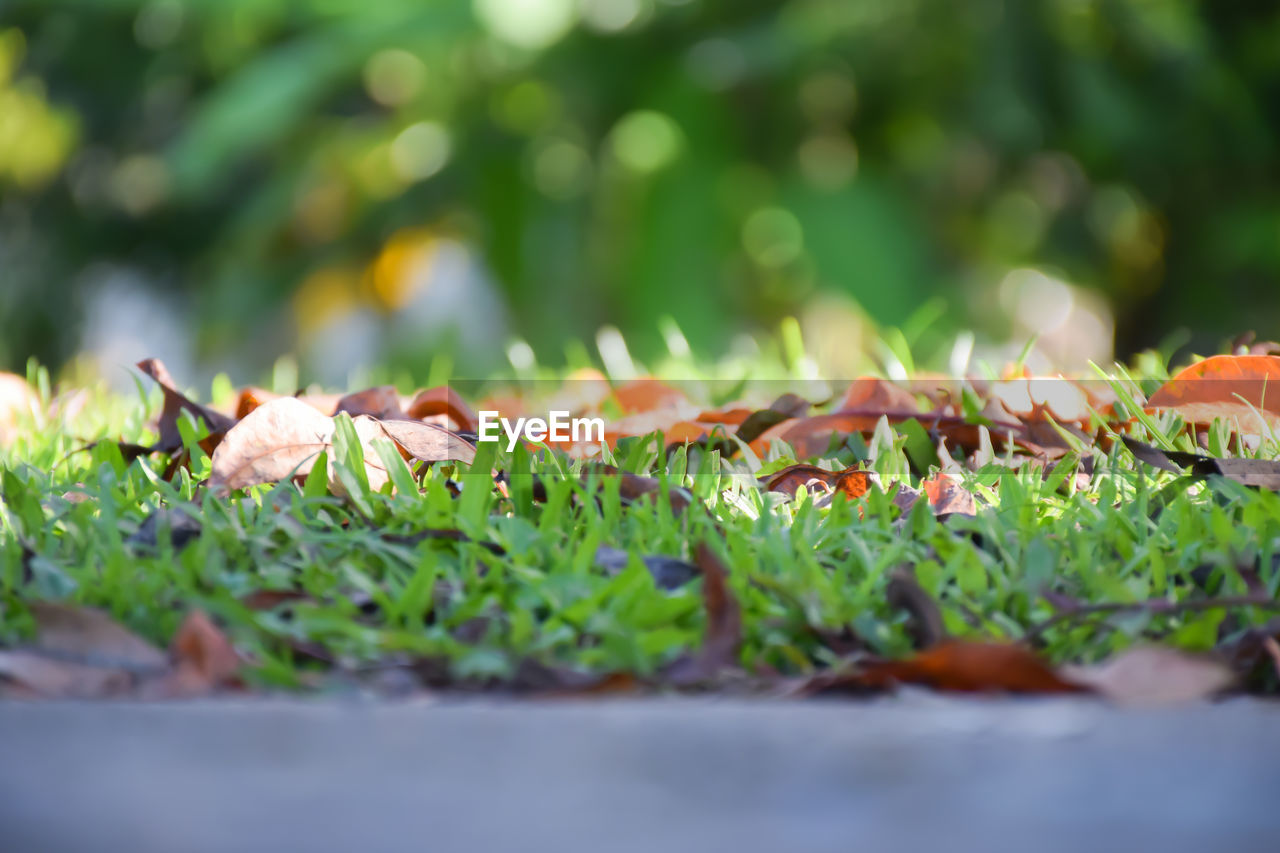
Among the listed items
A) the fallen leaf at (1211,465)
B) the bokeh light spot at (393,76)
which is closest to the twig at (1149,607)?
the fallen leaf at (1211,465)

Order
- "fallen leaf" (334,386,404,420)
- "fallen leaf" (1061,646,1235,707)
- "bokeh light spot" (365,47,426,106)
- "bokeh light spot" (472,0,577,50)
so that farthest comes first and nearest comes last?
"bokeh light spot" (365,47,426,106) < "bokeh light spot" (472,0,577,50) < "fallen leaf" (334,386,404,420) < "fallen leaf" (1061,646,1235,707)

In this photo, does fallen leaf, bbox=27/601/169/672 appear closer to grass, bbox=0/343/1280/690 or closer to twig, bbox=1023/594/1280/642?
grass, bbox=0/343/1280/690

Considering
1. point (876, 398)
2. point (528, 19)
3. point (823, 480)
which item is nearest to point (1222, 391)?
point (876, 398)

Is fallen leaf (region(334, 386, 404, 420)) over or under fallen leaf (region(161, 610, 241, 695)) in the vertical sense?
over

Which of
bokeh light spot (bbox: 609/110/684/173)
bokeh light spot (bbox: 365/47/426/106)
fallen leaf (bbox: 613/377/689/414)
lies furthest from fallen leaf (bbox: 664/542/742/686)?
bokeh light spot (bbox: 365/47/426/106)

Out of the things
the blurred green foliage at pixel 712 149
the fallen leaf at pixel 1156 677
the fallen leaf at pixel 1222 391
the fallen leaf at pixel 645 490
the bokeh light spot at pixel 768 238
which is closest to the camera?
the fallen leaf at pixel 1156 677

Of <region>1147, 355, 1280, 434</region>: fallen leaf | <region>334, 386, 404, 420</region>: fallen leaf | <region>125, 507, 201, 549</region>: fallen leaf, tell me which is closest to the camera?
<region>125, 507, 201, 549</region>: fallen leaf

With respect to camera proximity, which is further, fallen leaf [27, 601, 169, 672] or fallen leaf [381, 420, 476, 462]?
fallen leaf [381, 420, 476, 462]

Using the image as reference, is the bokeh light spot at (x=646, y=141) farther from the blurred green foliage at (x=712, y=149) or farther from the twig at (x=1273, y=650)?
the twig at (x=1273, y=650)
